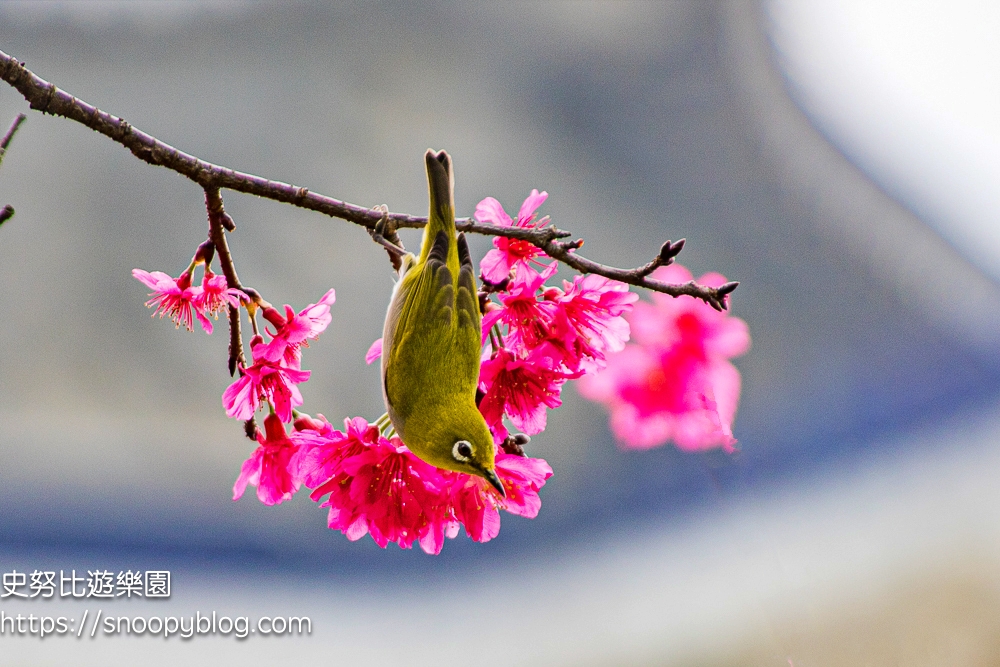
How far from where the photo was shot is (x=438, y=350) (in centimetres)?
73

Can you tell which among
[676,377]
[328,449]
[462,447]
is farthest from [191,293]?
[676,377]

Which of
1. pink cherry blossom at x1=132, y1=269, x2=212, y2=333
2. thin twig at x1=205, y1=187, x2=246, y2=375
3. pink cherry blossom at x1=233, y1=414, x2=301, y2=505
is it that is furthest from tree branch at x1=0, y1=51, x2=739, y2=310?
pink cherry blossom at x1=233, y1=414, x2=301, y2=505

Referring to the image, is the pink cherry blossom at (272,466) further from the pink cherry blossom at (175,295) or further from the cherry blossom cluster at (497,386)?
the pink cherry blossom at (175,295)

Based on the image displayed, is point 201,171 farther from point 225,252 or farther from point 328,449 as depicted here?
point 328,449

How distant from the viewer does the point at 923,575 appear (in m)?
1.82

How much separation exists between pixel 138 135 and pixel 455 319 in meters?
0.38

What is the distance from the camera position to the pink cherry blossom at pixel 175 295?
0.70 metres

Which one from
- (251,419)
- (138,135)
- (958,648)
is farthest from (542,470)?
(958,648)

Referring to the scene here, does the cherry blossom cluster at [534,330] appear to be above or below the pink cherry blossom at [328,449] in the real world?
above

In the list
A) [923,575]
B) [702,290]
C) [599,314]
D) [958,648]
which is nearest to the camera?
[702,290]

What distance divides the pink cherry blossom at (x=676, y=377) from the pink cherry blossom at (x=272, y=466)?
13.5 inches

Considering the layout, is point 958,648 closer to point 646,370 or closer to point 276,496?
point 646,370

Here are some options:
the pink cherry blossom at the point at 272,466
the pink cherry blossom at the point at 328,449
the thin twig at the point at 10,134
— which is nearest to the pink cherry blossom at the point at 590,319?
the pink cherry blossom at the point at 328,449

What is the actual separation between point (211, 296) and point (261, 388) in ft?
0.44
